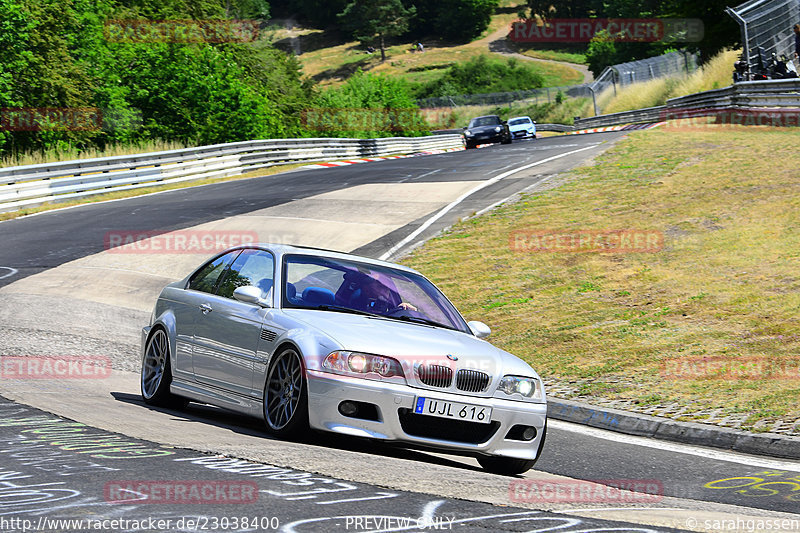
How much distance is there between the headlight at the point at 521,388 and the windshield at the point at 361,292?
0.93 meters

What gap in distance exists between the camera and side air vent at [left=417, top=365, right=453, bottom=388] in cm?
672

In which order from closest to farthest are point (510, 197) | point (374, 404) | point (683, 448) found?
point (374, 404), point (683, 448), point (510, 197)

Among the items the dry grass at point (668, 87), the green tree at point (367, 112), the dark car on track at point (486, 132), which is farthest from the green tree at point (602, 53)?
the dark car on track at point (486, 132)

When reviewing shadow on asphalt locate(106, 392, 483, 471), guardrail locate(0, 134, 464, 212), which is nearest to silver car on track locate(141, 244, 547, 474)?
shadow on asphalt locate(106, 392, 483, 471)

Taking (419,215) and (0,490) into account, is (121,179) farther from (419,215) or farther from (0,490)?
(0,490)

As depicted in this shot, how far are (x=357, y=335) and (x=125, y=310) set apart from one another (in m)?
7.82

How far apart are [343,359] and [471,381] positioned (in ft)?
3.05

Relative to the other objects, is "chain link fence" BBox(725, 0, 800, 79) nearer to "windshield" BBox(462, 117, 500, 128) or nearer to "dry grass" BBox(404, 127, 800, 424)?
"dry grass" BBox(404, 127, 800, 424)

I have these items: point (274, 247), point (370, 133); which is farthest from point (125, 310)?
point (370, 133)

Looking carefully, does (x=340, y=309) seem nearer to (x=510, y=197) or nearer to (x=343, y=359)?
(x=343, y=359)

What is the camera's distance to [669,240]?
16.8 metres

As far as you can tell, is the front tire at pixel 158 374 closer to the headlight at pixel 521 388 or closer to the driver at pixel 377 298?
the driver at pixel 377 298

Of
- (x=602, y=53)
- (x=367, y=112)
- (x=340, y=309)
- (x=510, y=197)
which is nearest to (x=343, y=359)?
(x=340, y=309)

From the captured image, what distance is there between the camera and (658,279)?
14547 mm
